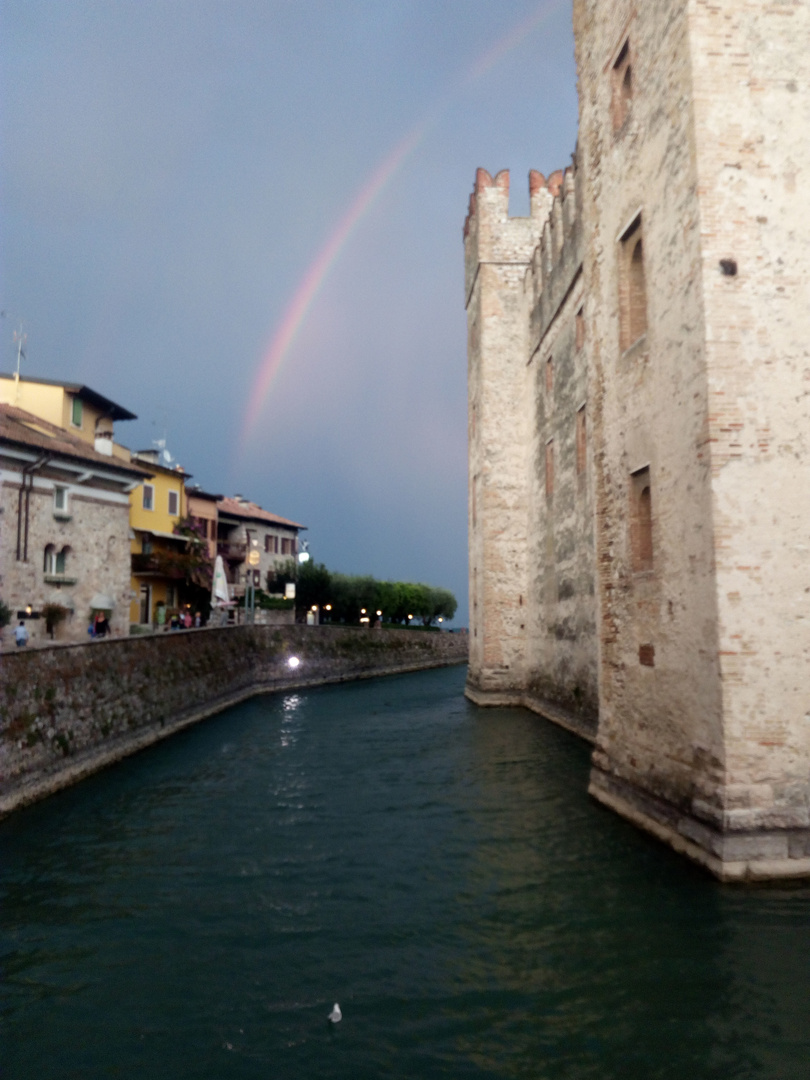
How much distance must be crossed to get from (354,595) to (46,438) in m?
28.8

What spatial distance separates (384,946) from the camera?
5.99 meters

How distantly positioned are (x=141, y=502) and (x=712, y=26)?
2911 centimetres

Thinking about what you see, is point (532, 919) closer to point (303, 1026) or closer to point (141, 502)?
point (303, 1026)

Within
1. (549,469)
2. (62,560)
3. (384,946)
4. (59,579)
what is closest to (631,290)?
(384,946)

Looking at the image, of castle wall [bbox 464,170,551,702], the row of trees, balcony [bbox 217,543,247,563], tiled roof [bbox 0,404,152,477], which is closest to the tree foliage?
the row of trees

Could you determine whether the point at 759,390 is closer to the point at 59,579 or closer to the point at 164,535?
the point at 59,579

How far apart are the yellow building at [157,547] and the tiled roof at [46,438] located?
182 inches

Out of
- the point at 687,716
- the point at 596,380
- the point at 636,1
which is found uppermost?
the point at 636,1

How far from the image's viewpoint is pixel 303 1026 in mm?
4816

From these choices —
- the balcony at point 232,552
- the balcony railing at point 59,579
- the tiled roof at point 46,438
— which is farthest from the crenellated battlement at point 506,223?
the balcony at point 232,552

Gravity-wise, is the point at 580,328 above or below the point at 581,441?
above

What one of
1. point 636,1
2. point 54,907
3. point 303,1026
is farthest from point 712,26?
point 54,907

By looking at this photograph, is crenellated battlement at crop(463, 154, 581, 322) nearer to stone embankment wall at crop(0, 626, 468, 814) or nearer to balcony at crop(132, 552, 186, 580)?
stone embankment wall at crop(0, 626, 468, 814)

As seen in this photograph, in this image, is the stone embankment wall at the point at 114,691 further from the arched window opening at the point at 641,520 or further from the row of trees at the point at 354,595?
the row of trees at the point at 354,595
